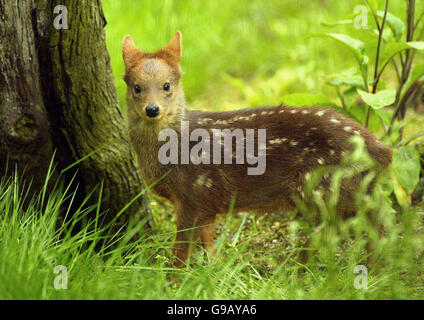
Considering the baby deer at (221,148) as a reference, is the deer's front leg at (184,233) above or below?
below

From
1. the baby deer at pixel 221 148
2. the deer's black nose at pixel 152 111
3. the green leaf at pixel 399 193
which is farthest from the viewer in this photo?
the green leaf at pixel 399 193

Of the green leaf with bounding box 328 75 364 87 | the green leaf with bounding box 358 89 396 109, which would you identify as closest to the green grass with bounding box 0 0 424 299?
the green leaf with bounding box 328 75 364 87

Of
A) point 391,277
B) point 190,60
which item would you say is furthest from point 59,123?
point 190,60

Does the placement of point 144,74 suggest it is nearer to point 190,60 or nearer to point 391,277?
point 391,277

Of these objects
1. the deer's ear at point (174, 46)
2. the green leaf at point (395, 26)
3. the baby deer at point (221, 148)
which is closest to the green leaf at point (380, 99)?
the baby deer at point (221, 148)

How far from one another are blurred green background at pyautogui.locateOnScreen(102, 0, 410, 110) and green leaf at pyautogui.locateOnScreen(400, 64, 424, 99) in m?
1.24

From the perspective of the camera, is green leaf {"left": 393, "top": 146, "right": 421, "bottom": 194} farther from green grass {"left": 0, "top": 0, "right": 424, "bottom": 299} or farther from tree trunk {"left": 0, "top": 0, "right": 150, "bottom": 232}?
tree trunk {"left": 0, "top": 0, "right": 150, "bottom": 232}

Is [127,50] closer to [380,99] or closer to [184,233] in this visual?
[184,233]

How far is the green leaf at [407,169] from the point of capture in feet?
14.0

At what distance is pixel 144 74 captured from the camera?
13.0 feet

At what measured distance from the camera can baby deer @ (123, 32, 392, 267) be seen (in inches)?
155

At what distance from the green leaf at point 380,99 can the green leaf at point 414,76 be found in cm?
45

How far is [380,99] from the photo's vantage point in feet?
13.6

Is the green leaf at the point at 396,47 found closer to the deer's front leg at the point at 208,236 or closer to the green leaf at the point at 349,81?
the green leaf at the point at 349,81
